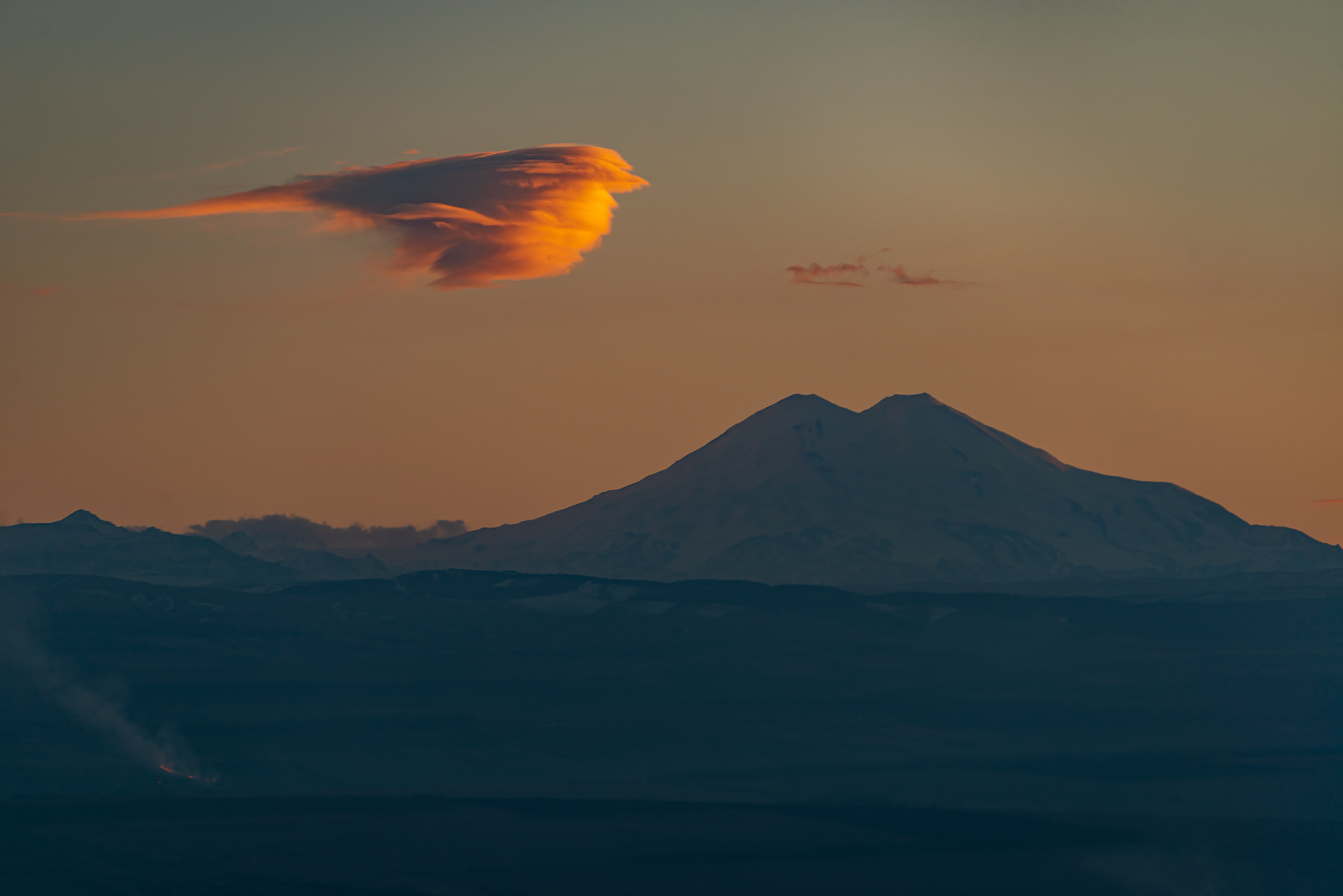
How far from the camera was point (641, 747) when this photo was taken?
194 m

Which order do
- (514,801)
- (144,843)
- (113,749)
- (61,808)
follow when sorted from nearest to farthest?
(144,843) → (61,808) → (514,801) → (113,749)

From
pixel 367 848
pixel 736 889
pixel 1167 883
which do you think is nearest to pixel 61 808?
pixel 367 848

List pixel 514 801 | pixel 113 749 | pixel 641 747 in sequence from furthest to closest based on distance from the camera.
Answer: pixel 641 747, pixel 113 749, pixel 514 801

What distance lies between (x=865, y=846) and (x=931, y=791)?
115ft

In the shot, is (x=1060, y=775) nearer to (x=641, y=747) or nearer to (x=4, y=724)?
(x=641, y=747)

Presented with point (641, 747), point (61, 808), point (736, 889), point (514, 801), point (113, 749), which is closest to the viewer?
point (736, 889)

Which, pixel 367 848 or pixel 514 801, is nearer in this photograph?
pixel 367 848

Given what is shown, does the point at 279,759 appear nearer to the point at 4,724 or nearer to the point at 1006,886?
the point at 4,724

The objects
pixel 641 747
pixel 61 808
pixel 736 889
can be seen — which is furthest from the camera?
pixel 641 747

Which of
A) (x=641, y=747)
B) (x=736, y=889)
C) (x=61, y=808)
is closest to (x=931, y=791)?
(x=641, y=747)

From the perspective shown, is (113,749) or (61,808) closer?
(61,808)

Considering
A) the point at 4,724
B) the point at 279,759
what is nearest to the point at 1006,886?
the point at 279,759

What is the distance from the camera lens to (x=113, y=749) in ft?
588

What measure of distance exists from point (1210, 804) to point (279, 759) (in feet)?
336
